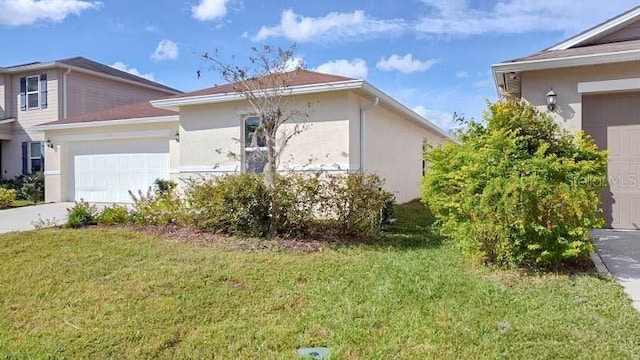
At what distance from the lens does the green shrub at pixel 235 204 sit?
768cm

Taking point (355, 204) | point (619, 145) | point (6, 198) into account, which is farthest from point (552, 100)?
point (6, 198)

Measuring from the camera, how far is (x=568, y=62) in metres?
7.62

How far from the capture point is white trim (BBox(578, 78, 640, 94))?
757cm

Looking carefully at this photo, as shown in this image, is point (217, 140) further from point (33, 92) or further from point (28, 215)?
point (33, 92)

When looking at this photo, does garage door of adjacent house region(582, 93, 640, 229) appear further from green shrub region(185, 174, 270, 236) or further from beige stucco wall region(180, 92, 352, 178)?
green shrub region(185, 174, 270, 236)

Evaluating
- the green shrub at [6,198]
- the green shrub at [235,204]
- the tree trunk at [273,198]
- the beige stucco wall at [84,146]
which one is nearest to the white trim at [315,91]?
the beige stucco wall at [84,146]

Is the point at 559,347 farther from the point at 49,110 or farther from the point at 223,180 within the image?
the point at 49,110

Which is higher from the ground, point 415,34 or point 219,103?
point 415,34

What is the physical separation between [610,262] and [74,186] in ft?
53.5

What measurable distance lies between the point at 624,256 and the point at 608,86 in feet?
10.9

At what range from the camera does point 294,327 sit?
409cm

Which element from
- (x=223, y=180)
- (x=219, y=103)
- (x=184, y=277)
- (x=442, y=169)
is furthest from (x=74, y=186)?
(x=442, y=169)

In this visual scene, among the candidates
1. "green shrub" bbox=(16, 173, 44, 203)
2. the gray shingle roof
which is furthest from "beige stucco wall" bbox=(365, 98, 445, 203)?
"green shrub" bbox=(16, 173, 44, 203)

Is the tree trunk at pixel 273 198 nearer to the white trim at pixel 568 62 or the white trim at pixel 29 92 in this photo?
the white trim at pixel 568 62
